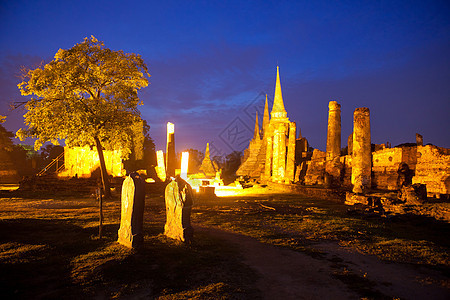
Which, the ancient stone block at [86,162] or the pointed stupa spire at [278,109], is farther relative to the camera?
the pointed stupa spire at [278,109]

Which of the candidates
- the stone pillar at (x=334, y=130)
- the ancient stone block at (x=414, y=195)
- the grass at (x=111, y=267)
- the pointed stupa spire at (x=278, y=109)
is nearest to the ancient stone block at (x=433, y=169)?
the ancient stone block at (x=414, y=195)

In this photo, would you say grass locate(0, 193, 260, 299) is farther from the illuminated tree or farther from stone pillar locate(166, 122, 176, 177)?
the illuminated tree

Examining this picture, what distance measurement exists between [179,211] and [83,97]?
38.2 ft

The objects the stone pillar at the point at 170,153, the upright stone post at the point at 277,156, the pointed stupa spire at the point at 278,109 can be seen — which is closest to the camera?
the stone pillar at the point at 170,153

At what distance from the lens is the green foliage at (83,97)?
45.5 ft

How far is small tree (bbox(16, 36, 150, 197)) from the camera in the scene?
13.9 m

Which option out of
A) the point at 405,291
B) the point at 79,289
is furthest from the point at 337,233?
the point at 79,289

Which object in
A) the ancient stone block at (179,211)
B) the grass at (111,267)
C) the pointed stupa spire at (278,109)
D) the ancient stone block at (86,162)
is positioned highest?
the pointed stupa spire at (278,109)

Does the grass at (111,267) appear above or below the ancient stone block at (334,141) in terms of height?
below

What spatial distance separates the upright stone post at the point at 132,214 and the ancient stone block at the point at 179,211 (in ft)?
2.98

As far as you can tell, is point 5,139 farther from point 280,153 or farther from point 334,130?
point 334,130

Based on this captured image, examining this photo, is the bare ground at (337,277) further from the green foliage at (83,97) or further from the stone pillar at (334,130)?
the stone pillar at (334,130)

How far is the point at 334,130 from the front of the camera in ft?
76.4

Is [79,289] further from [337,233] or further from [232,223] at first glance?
[337,233]
